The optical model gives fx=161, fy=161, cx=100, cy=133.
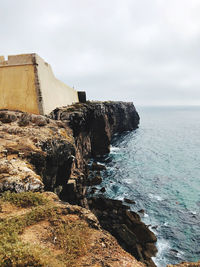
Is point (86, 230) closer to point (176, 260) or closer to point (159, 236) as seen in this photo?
point (176, 260)

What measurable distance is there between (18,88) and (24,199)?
1642 centimetres

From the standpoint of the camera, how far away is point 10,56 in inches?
731

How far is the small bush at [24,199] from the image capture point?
605 cm

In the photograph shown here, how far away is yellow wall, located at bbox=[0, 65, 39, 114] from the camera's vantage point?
18.6 m

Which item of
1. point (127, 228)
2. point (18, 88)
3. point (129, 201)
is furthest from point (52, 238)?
point (129, 201)

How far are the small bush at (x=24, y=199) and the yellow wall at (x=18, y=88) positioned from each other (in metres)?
14.6

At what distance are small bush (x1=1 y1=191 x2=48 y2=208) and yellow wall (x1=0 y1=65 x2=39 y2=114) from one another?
14.6 metres

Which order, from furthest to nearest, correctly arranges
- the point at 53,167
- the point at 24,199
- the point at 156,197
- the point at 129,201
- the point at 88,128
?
the point at 88,128
the point at 156,197
the point at 129,201
the point at 53,167
the point at 24,199

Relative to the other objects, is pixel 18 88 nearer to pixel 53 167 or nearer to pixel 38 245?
pixel 53 167

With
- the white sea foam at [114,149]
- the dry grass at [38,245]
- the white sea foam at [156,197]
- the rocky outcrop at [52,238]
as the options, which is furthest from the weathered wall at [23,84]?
the white sea foam at [114,149]

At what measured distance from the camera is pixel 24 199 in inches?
243

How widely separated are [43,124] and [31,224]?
10.7 metres

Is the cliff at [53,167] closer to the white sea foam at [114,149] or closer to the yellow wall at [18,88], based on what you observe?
the yellow wall at [18,88]

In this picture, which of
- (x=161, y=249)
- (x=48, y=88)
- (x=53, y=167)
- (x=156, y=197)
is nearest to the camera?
(x=53, y=167)
